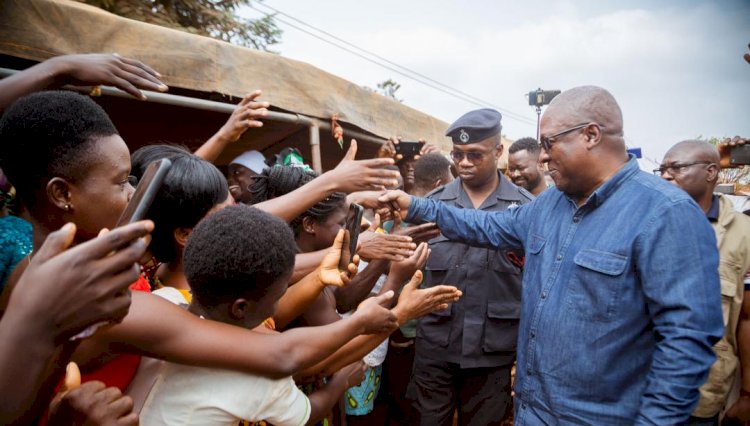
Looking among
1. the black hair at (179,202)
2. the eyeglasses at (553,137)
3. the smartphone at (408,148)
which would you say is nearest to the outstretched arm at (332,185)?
the black hair at (179,202)

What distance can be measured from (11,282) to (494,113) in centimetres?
329

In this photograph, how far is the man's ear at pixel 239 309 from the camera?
1.48 metres

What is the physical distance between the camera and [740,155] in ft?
12.7

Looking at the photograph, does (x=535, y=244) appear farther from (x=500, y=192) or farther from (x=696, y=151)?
(x=696, y=151)

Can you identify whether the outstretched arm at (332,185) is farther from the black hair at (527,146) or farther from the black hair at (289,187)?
the black hair at (527,146)

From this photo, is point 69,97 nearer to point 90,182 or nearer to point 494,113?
point 90,182

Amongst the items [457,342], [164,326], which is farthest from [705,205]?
[164,326]

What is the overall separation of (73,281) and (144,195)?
242mm

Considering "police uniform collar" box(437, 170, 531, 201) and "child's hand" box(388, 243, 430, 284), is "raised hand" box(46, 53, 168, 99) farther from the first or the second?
"police uniform collar" box(437, 170, 531, 201)

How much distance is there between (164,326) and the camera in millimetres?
1309

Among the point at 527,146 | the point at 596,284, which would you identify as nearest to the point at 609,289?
the point at 596,284

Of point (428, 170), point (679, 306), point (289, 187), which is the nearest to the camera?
point (679, 306)

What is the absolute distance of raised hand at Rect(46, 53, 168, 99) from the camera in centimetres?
197

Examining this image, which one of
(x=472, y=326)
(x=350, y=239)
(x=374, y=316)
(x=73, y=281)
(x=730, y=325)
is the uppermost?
→ (x=73, y=281)
